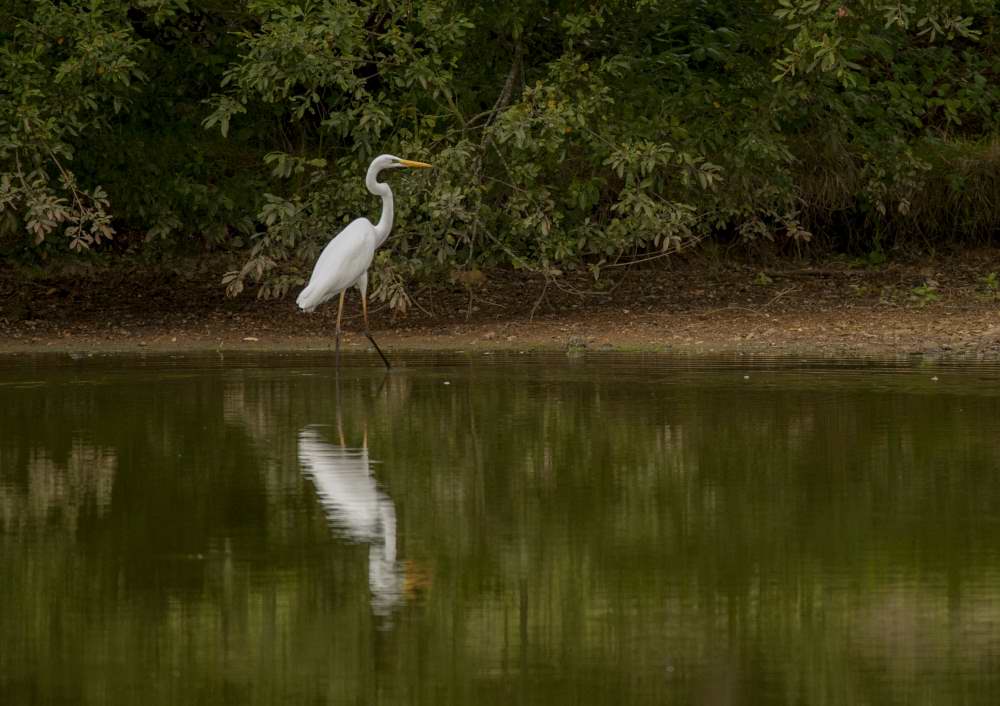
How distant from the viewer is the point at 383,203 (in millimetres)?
17781

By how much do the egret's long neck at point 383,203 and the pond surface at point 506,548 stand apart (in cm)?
404

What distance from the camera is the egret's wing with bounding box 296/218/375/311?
16.8 meters

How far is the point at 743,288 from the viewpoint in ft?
73.6

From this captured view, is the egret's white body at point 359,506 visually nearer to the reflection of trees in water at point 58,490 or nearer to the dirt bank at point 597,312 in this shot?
the reflection of trees in water at point 58,490

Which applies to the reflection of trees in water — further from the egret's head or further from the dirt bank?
the dirt bank

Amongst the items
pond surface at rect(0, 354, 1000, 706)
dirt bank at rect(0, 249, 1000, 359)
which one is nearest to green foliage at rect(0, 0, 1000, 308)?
dirt bank at rect(0, 249, 1000, 359)

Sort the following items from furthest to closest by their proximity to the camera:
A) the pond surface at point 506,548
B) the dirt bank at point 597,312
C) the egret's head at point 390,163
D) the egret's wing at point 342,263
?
the dirt bank at point 597,312 < the egret's head at point 390,163 < the egret's wing at point 342,263 < the pond surface at point 506,548

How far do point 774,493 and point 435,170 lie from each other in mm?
10251

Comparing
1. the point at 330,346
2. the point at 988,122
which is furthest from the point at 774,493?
the point at 988,122

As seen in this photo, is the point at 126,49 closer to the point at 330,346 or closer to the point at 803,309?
the point at 330,346

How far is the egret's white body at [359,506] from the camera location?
706cm

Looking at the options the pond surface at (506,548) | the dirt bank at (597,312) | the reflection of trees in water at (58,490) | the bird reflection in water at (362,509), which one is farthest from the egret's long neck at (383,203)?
the reflection of trees in water at (58,490)

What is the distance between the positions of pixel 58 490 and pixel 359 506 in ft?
5.48

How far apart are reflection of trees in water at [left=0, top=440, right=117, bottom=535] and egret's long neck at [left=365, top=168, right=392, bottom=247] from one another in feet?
22.1
